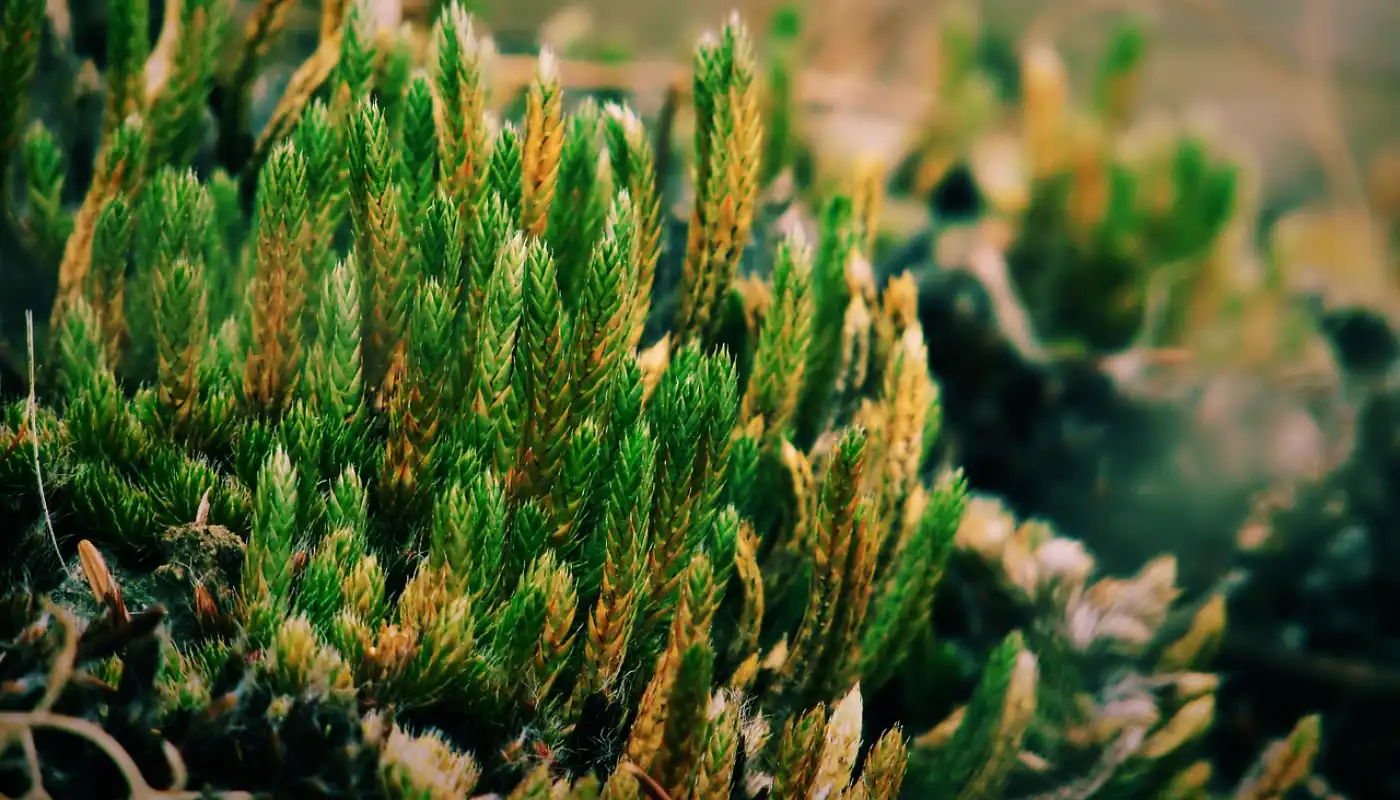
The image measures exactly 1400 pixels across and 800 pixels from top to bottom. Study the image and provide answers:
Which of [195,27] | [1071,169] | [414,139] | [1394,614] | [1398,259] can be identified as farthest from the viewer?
[1398,259]

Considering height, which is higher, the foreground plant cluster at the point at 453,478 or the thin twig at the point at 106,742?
the foreground plant cluster at the point at 453,478

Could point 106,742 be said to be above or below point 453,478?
below

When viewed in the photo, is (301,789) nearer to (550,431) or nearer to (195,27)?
(550,431)

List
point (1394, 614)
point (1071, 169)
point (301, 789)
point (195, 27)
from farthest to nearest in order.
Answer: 1. point (1071, 169)
2. point (1394, 614)
3. point (195, 27)
4. point (301, 789)

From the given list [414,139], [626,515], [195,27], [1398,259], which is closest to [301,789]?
[626,515]

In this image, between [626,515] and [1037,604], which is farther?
[1037,604]

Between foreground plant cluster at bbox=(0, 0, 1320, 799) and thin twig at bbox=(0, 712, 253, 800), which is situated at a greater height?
foreground plant cluster at bbox=(0, 0, 1320, 799)

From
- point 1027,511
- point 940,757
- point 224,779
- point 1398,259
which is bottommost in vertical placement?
point 224,779

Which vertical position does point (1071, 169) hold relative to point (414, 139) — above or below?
above
